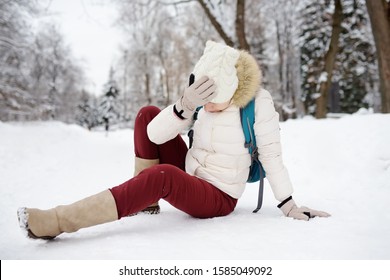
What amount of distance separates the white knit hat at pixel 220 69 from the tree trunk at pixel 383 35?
468 centimetres

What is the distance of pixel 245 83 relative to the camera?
2.06 metres

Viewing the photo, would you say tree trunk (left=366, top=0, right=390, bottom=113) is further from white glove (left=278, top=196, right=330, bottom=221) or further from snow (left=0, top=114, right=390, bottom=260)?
white glove (left=278, top=196, right=330, bottom=221)

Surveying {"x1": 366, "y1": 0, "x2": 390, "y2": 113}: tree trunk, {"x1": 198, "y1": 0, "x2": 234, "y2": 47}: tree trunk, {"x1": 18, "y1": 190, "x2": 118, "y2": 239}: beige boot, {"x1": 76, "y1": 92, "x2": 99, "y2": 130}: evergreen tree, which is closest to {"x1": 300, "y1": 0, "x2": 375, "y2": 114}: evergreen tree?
{"x1": 198, "y1": 0, "x2": 234, "y2": 47}: tree trunk

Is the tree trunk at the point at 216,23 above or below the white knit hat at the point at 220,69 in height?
above

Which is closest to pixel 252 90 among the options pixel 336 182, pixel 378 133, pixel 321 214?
pixel 321 214

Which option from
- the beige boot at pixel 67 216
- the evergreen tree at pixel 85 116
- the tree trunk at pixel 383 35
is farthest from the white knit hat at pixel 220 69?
the evergreen tree at pixel 85 116

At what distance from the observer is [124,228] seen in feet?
6.31

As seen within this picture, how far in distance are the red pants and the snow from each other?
0.36 feet

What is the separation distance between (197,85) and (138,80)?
94.4 feet

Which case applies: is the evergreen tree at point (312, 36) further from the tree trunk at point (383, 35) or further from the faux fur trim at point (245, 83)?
the faux fur trim at point (245, 83)

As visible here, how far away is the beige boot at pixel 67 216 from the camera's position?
5.08 ft

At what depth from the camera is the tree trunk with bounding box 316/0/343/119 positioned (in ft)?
27.6

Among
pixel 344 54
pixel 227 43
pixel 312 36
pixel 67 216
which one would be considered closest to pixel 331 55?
pixel 227 43

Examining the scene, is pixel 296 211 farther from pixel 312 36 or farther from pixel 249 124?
pixel 312 36
